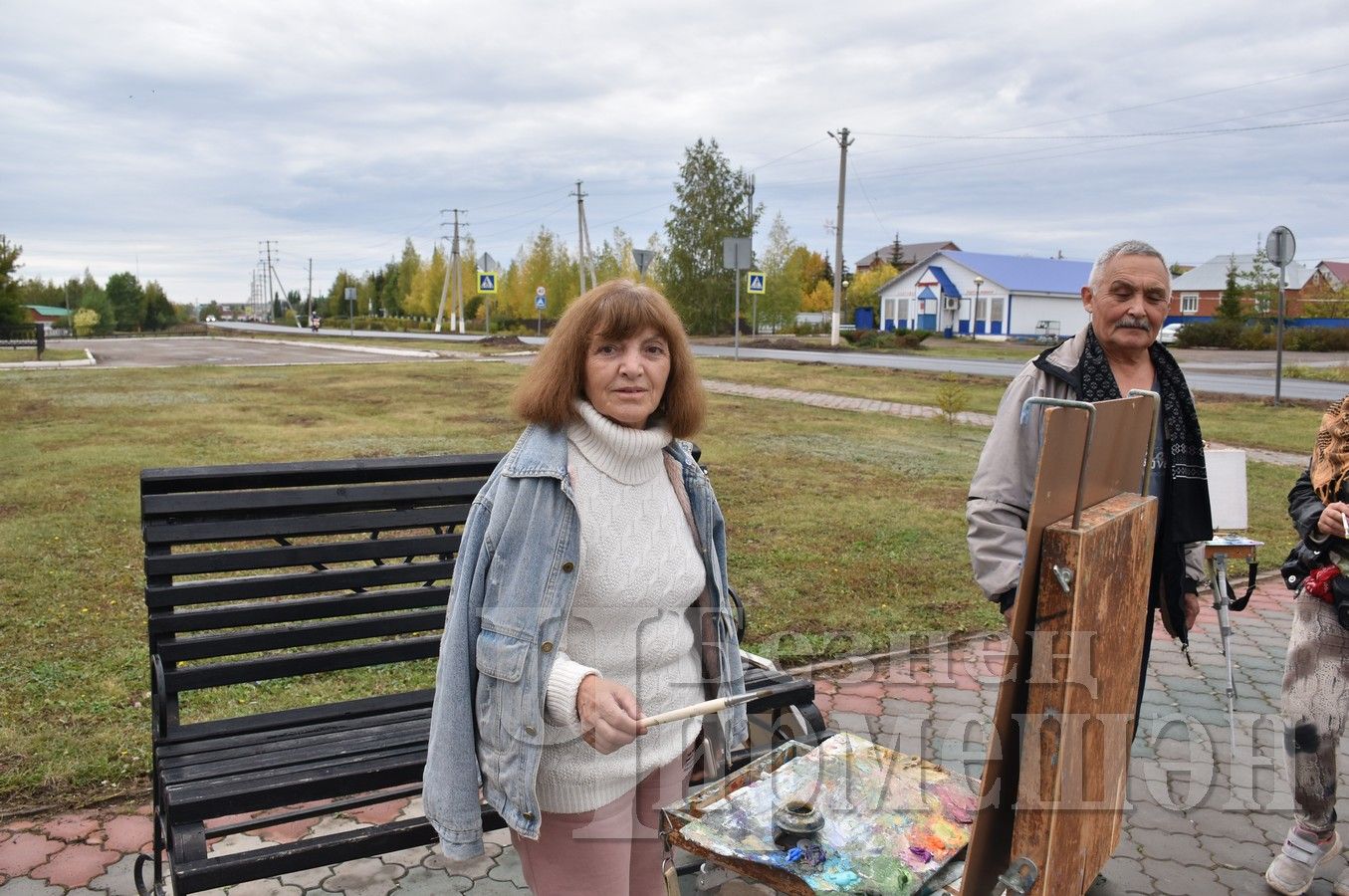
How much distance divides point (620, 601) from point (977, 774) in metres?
2.39

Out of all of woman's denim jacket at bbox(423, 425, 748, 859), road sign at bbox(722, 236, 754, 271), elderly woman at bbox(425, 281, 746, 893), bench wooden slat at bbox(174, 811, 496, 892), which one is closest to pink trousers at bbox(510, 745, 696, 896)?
elderly woman at bbox(425, 281, 746, 893)

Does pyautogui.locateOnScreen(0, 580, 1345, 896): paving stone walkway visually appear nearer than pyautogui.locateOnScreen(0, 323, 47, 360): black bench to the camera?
Yes

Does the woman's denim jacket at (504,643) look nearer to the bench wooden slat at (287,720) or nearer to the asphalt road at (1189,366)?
the bench wooden slat at (287,720)

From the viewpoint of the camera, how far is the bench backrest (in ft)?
10.3

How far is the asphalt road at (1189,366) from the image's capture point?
2061 centimetres

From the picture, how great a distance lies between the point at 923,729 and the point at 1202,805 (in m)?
1.08

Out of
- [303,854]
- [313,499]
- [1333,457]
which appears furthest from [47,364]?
[1333,457]

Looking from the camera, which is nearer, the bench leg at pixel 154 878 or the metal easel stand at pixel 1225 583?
the bench leg at pixel 154 878

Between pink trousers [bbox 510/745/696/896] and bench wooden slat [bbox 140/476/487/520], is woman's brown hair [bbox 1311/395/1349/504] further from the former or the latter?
bench wooden slat [bbox 140/476/487/520]

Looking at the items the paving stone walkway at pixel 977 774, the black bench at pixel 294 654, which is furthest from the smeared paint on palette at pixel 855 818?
the black bench at pixel 294 654

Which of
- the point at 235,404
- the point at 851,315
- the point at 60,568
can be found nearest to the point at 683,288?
the point at 851,315

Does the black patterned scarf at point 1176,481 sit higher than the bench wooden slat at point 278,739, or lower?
higher

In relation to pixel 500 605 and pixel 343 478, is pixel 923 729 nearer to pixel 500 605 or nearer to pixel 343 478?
pixel 343 478

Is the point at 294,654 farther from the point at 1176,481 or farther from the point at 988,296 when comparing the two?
the point at 988,296
